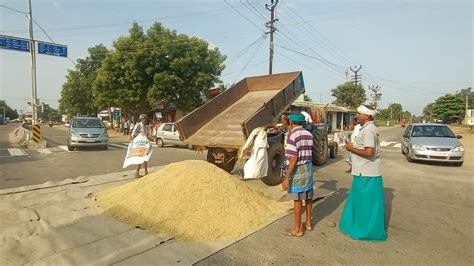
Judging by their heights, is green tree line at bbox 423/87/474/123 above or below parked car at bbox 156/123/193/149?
above

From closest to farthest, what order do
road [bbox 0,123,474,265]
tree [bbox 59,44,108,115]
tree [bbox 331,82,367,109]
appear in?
road [bbox 0,123,474,265] < tree [bbox 59,44,108,115] < tree [bbox 331,82,367,109]

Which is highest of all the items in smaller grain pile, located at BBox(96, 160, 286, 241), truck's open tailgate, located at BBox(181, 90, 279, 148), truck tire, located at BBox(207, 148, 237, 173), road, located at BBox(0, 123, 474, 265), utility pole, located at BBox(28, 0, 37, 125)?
utility pole, located at BBox(28, 0, 37, 125)

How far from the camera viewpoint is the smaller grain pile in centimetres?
466

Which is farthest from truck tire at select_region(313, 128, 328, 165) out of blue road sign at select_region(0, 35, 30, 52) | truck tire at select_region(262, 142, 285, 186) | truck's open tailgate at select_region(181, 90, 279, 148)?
blue road sign at select_region(0, 35, 30, 52)

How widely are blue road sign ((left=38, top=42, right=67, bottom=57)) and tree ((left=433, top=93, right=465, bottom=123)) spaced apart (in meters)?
79.0

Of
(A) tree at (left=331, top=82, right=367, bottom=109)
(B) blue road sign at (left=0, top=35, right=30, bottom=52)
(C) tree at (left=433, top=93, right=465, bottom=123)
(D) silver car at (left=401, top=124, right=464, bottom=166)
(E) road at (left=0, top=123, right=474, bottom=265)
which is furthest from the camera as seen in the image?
(C) tree at (left=433, top=93, right=465, bottom=123)

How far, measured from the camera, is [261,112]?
26.2 ft

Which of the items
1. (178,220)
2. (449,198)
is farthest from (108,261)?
(449,198)

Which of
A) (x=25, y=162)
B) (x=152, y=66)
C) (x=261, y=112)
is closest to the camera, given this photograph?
(x=261, y=112)

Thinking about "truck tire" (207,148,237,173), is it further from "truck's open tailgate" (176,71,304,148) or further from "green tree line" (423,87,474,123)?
"green tree line" (423,87,474,123)

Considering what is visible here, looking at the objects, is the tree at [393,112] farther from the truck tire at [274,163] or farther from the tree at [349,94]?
the truck tire at [274,163]

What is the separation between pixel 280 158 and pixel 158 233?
4245 mm

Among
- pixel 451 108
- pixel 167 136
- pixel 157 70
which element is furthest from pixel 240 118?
pixel 451 108

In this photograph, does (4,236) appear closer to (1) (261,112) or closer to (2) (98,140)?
(1) (261,112)
